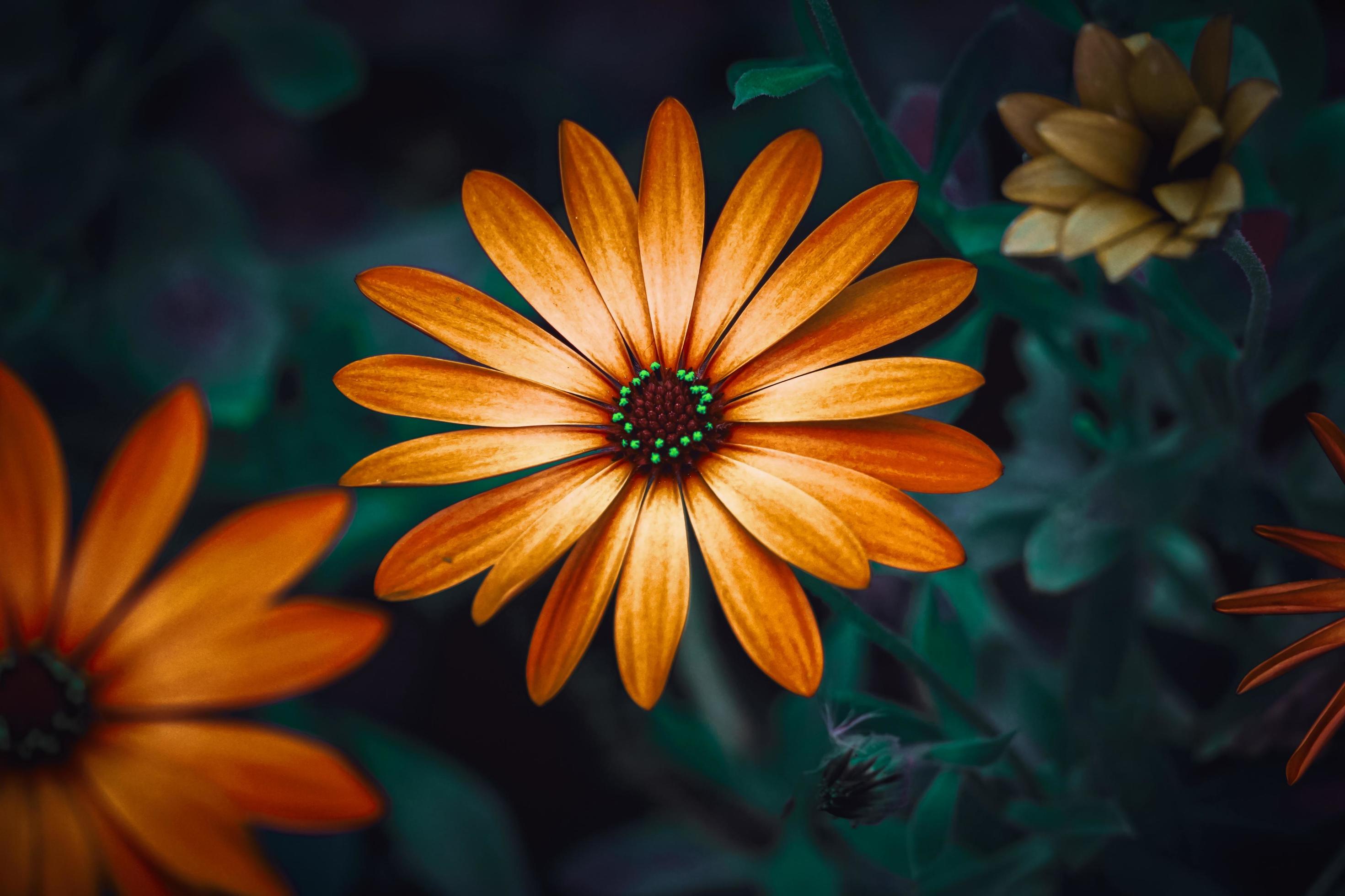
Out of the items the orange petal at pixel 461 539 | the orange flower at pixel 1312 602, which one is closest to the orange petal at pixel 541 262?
the orange petal at pixel 461 539

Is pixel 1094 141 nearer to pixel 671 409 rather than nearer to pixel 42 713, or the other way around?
pixel 671 409

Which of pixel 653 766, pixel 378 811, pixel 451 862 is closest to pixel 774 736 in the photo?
pixel 653 766

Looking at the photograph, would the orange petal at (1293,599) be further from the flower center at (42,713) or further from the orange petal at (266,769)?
the flower center at (42,713)

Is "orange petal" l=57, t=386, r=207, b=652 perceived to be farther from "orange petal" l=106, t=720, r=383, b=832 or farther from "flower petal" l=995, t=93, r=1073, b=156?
"flower petal" l=995, t=93, r=1073, b=156

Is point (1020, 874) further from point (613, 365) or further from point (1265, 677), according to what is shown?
point (613, 365)

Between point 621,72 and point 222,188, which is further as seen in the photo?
point 621,72

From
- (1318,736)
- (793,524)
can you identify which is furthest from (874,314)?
(1318,736)
